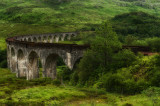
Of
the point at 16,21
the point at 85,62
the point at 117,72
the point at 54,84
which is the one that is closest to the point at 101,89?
the point at 117,72

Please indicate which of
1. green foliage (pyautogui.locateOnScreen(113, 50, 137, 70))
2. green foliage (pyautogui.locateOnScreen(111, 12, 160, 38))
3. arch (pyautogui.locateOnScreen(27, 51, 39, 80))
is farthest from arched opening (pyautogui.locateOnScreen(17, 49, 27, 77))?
green foliage (pyautogui.locateOnScreen(111, 12, 160, 38))

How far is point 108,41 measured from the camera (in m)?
41.8

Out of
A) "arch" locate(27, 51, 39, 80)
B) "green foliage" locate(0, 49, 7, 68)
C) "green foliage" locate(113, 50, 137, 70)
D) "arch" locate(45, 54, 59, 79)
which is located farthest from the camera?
"green foliage" locate(0, 49, 7, 68)

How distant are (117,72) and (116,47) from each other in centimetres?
625

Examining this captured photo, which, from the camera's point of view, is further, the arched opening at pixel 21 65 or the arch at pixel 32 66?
the arched opening at pixel 21 65

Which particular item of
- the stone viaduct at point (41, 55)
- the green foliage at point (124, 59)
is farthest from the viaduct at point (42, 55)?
the green foliage at point (124, 59)

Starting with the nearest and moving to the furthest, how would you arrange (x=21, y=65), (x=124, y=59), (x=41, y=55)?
1. (x=124, y=59)
2. (x=41, y=55)
3. (x=21, y=65)

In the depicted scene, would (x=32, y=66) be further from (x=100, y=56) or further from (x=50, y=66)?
(x=100, y=56)

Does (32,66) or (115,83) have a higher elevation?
(32,66)

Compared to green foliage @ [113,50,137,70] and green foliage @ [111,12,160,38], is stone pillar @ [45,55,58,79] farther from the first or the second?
green foliage @ [111,12,160,38]

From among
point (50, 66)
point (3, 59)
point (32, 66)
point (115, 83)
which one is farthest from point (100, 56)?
point (3, 59)

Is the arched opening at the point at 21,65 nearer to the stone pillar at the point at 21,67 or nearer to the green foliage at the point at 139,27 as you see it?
the stone pillar at the point at 21,67

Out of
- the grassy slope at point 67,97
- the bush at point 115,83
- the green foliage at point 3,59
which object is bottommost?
the grassy slope at point 67,97

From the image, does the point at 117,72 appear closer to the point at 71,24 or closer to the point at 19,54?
the point at 19,54
